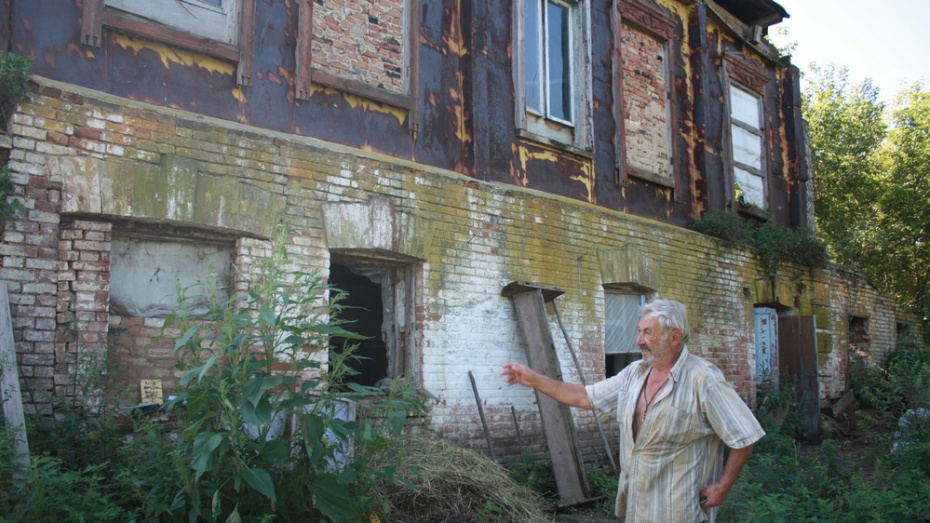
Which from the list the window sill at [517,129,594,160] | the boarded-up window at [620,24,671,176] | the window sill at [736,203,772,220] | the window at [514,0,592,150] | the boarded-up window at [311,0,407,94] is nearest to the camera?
the boarded-up window at [311,0,407,94]

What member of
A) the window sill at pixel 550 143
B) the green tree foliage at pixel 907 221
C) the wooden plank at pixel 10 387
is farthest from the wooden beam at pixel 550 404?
the green tree foliage at pixel 907 221

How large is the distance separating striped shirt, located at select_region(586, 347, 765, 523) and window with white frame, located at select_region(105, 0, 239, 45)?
443 centimetres

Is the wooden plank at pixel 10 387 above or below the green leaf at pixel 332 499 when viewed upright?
above

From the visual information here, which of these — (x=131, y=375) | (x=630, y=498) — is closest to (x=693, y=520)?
(x=630, y=498)

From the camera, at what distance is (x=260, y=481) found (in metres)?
3.56

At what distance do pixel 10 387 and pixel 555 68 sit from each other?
6655 mm

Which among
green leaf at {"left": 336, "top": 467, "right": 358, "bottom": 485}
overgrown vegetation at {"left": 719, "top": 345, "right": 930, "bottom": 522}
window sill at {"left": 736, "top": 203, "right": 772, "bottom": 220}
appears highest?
window sill at {"left": 736, "top": 203, "right": 772, "bottom": 220}

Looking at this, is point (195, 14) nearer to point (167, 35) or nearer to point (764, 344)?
point (167, 35)

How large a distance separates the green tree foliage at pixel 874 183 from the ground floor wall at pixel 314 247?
8.88m

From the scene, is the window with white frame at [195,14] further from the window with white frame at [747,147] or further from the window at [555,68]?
the window with white frame at [747,147]

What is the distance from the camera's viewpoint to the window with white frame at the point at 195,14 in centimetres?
554

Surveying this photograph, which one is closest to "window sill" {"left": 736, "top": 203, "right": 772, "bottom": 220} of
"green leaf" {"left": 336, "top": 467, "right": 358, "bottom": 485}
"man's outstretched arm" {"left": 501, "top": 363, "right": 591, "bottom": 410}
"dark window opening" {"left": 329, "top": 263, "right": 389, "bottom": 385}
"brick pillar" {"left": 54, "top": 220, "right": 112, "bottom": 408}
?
"dark window opening" {"left": 329, "top": 263, "right": 389, "bottom": 385}

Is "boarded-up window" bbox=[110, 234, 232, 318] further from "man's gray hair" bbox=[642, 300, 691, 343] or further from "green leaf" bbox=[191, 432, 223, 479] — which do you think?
"man's gray hair" bbox=[642, 300, 691, 343]

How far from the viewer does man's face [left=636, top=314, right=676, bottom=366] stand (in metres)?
3.58
